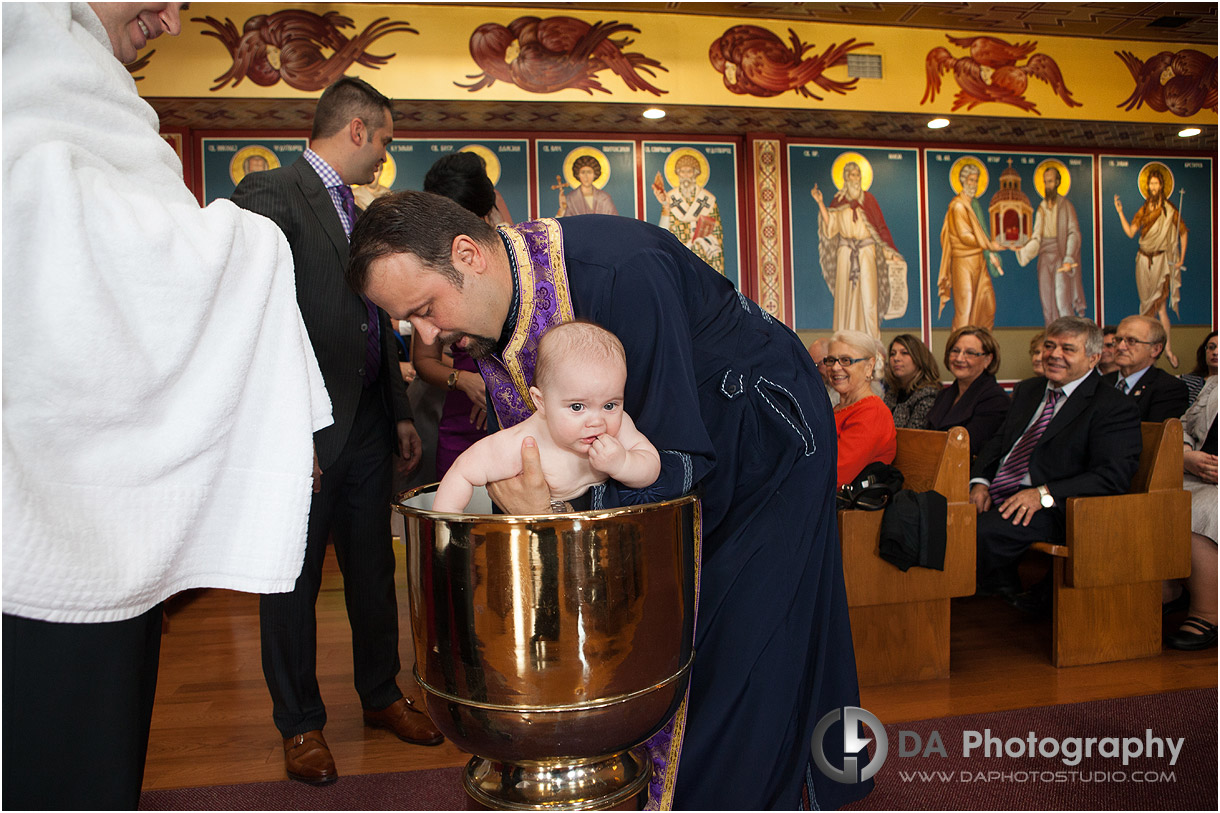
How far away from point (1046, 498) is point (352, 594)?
2803 mm

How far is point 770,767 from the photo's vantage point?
151 cm

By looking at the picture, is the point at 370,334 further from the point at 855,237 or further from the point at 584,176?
the point at 855,237

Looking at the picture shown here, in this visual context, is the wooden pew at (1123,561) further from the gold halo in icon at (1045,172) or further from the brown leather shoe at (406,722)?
the gold halo in icon at (1045,172)

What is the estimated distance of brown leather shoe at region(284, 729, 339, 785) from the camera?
8.13 ft

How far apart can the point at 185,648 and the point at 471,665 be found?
337 cm

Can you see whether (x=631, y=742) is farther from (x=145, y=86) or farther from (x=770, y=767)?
(x=145, y=86)

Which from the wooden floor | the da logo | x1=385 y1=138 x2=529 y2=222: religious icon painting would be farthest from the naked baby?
x1=385 y1=138 x2=529 y2=222: religious icon painting

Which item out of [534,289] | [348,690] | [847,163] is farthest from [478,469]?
[847,163]

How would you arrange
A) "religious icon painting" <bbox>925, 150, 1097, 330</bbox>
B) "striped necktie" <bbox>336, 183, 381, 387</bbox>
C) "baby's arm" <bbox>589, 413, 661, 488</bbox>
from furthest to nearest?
"religious icon painting" <bbox>925, 150, 1097, 330</bbox>, "striped necktie" <bbox>336, 183, 381, 387</bbox>, "baby's arm" <bbox>589, 413, 661, 488</bbox>

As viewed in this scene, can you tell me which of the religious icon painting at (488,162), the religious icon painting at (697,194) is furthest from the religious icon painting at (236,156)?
the religious icon painting at (697,194)

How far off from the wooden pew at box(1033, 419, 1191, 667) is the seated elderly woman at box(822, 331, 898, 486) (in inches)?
30.5

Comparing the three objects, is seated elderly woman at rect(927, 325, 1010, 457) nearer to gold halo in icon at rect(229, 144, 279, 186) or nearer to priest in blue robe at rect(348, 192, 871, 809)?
priest in blue robe at rect(348, 192, 871, 809)

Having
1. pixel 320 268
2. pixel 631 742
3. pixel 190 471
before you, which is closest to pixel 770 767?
pixel 631 742

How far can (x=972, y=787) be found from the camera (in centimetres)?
236
